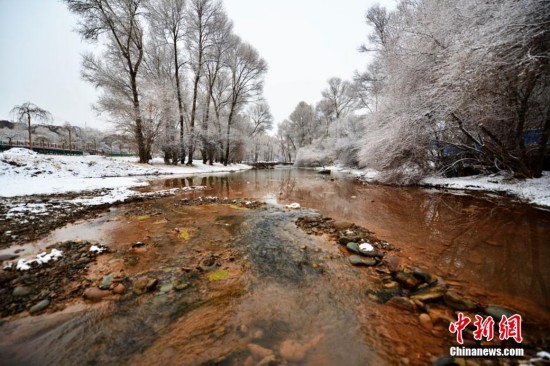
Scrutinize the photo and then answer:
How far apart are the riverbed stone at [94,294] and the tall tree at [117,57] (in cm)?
1714

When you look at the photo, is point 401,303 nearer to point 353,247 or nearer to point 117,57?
point 353,247

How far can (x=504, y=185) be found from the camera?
8.12 m

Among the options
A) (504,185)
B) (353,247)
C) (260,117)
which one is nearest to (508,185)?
(504,185)

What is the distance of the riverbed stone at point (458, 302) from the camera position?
2.35 metres

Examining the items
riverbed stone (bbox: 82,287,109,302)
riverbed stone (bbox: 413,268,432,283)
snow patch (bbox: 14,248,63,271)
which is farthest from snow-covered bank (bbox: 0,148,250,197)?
riverbed stone (bbox: 413,268,432,283)

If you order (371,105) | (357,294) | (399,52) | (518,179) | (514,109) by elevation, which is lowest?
(357,294)

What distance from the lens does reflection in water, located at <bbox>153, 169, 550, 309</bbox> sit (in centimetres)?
293

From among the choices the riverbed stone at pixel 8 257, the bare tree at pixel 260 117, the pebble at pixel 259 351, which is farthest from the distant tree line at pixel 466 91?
the bare tree at pixel 260 117

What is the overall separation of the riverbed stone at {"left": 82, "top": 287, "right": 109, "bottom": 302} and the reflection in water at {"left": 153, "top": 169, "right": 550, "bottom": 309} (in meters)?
4.51

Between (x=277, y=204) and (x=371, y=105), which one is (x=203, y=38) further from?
(x=277, y=204)

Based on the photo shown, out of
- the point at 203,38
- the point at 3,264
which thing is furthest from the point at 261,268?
the point at 203,38

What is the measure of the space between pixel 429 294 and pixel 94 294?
13.2 feet

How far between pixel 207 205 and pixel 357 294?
5576 millimetres

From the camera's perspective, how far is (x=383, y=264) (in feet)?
11.1
